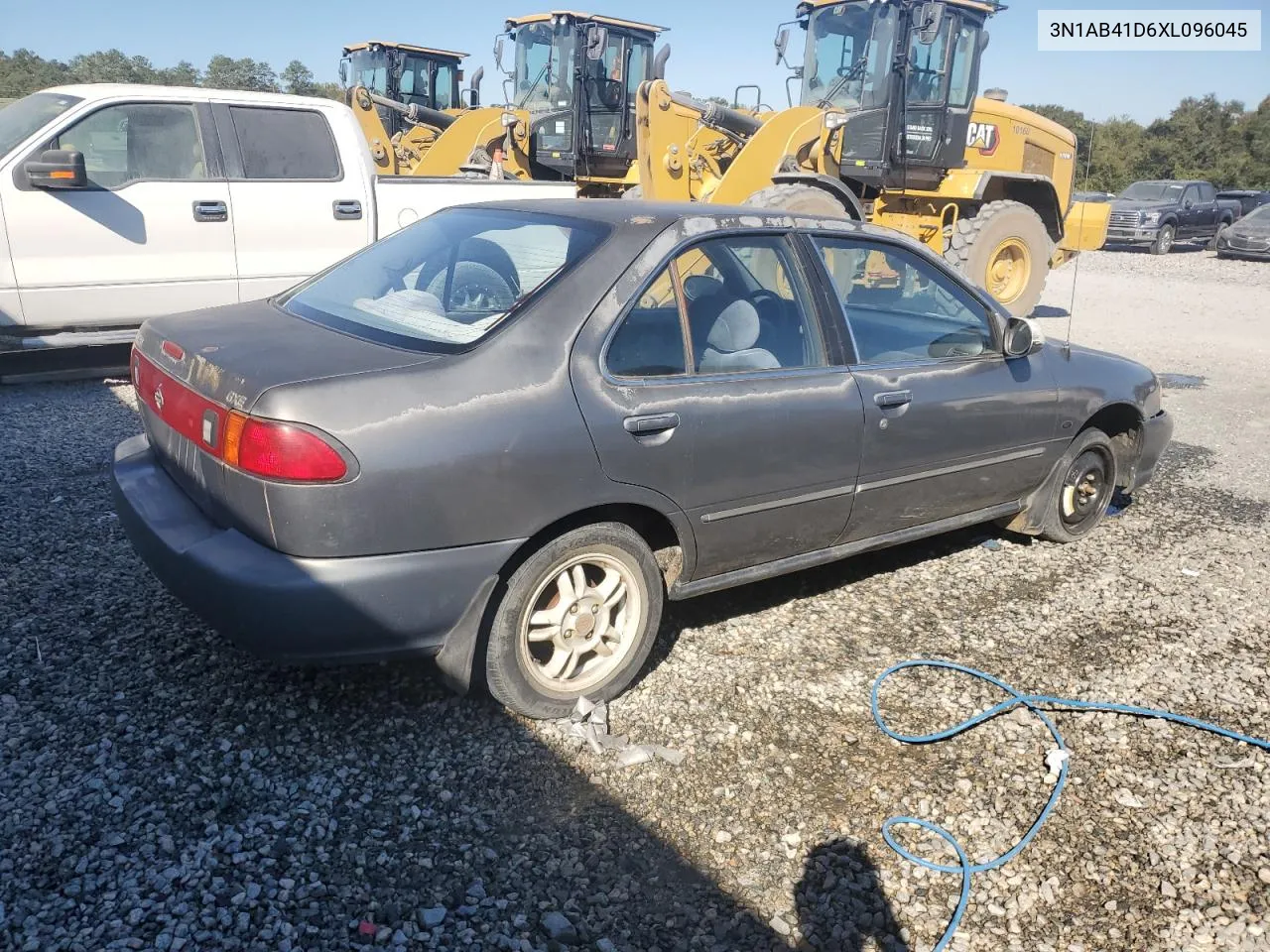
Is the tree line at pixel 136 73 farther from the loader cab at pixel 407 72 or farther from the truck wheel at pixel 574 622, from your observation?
the truck wheel at pixel 574 622

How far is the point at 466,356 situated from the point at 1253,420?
7.75m

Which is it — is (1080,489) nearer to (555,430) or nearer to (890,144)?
(555,430)

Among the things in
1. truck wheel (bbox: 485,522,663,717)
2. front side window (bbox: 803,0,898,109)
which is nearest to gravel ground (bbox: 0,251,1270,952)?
truck wheel (bbox: 485,522,663,717)

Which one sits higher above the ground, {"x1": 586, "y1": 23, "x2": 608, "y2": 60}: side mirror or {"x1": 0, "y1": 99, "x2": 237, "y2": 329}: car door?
{"x1": 586, "y1": 23, "x2": 608, "y2": 60}: side mirror

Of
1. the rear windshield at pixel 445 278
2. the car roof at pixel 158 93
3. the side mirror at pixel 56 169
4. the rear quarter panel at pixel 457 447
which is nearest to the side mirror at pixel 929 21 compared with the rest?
the car roof at pixel 158 93

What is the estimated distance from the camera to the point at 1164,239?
84.0 ft

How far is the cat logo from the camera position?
11.3m

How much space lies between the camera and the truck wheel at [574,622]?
3.09 meters

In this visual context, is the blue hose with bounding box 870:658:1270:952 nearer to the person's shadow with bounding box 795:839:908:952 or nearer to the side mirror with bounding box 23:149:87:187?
the person's shadow with bounding box 795:839:908:952

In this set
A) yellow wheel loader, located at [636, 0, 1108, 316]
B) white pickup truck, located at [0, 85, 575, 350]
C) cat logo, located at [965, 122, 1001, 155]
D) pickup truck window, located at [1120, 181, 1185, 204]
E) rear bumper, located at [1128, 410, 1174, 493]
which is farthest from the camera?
pickup truck window, located at [1120, 181, 1185, 204]

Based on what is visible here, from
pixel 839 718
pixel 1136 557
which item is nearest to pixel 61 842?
pixel 839 718

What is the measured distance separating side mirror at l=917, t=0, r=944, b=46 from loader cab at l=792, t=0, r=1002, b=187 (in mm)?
330

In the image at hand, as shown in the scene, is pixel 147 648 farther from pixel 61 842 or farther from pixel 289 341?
pixel 289 341

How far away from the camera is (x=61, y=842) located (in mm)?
2559
